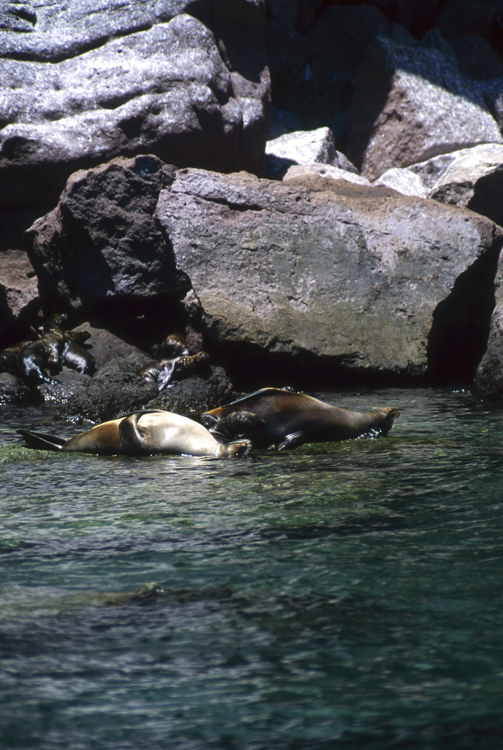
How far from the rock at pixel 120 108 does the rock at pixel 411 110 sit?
433 cm

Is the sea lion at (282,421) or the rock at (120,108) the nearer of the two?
the sea lion at (282,421)

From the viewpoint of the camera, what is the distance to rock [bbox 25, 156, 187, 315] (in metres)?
9.86

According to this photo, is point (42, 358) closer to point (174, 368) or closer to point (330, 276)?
point (174, 368)

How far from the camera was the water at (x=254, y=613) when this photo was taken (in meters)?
1.47

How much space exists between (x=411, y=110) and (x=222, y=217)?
8.24m

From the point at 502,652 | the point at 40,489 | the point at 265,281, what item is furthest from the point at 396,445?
the point at 265,281

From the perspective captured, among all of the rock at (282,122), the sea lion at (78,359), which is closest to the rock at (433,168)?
the rock at (282,122)

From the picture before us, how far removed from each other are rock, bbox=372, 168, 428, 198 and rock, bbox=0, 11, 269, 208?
2.92 m

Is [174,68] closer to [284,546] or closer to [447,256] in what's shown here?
[447,256]

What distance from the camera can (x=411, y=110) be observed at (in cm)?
1533

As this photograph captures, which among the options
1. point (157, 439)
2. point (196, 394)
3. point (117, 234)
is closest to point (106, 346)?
point (117, 234)

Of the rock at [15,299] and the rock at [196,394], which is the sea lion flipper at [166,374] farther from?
the rock at [15,299]

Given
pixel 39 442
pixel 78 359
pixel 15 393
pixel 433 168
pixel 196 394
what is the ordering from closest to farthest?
pixel 39 442 → pixel 196 394 → pixel 15 393 → pixel 78 359 → pixel 433 168

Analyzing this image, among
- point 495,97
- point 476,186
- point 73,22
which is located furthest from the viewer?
point 495,97
